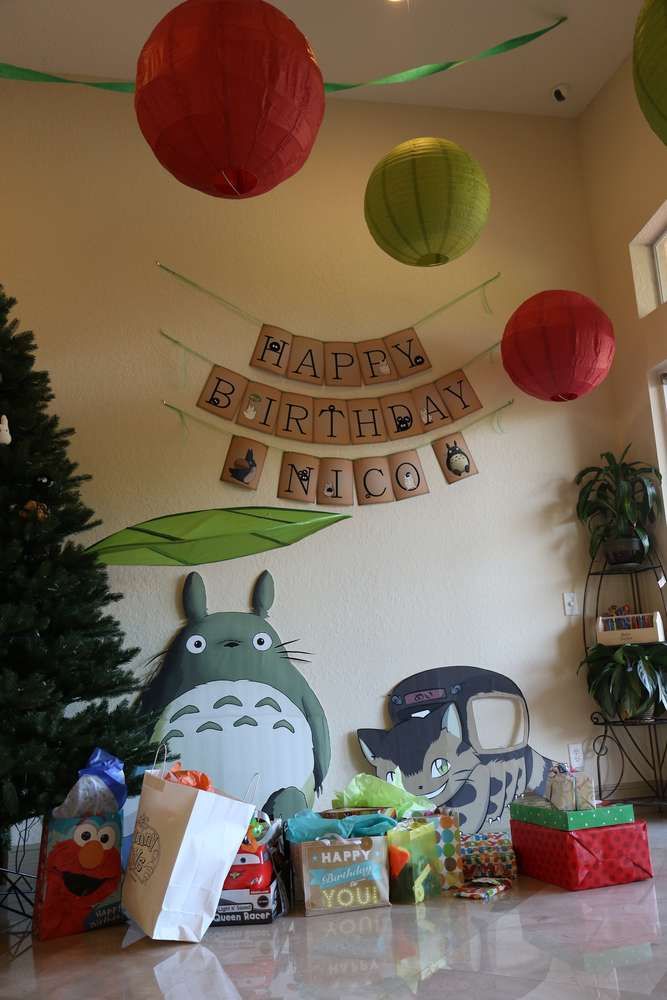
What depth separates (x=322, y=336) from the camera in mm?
4270

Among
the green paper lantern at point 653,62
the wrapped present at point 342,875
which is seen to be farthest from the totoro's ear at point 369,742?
the green paper lantern at point 653,62

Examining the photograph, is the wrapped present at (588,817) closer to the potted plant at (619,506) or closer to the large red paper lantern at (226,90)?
the potted plant at (619,506)

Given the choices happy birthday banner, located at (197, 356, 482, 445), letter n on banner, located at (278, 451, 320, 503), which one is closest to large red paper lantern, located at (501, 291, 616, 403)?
happy birthday banner, located at (197, 356, 482, 445)

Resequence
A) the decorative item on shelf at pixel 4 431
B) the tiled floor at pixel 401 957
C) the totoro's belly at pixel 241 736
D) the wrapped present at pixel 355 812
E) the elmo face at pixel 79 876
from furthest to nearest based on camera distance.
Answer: the totoro's belly at pixel 241 736, the wrapped present at pixel 355 812, the decorative item on shelf at pixel 4 431, the elmo face at pixel 79 876, the tiled floor at pixel 401 957

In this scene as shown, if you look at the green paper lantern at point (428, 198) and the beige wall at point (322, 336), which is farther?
the beige wall at point (322, 336)

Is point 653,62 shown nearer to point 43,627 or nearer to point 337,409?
point 43,627

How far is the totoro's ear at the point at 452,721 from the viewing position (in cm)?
397

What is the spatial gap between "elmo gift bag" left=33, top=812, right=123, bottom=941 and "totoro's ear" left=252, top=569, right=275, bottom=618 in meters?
1.25

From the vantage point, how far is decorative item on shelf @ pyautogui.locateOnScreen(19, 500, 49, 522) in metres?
3.04

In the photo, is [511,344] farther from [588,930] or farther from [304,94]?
[588,930]

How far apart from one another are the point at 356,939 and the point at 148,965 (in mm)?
580

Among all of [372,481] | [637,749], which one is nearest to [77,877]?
[372,481]

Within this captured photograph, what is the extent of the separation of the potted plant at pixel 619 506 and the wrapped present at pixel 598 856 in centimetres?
151

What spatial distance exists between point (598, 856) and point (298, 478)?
2034 millimetres
